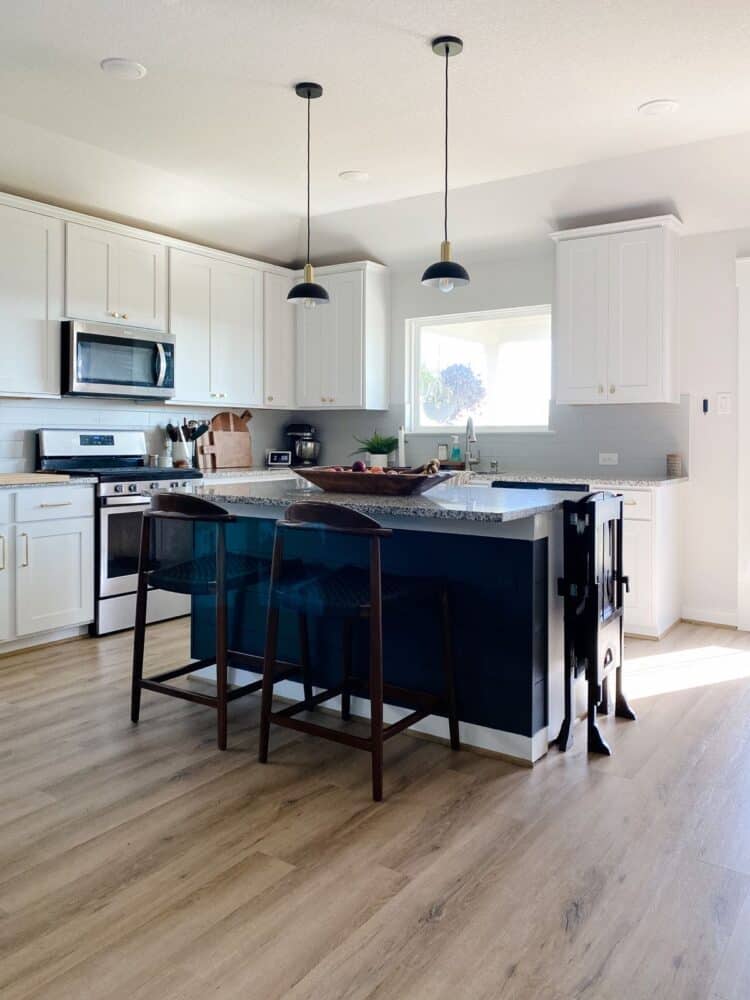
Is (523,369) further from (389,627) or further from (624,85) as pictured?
(389,627)

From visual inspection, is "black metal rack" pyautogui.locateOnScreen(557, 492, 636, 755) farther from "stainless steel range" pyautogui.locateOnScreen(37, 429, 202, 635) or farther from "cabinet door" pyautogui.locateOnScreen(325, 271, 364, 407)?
"cabinet door" pyautogui.locateOnScreen(325, 271, 364, 407)

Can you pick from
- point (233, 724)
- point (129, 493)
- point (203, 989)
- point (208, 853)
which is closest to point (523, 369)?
point (129, 493)

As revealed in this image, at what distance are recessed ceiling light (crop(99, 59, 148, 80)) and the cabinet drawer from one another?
204 centimetres

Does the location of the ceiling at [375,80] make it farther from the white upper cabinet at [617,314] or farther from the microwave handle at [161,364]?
the microwave handle at [161,364]

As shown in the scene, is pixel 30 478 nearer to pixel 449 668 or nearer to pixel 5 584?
pixel 5 584

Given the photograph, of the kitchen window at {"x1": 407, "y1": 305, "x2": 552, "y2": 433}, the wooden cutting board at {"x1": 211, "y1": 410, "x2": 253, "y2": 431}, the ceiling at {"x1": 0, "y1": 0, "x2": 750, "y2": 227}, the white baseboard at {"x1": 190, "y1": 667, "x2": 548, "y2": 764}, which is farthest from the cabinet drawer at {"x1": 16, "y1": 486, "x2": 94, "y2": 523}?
the kitchen window at {"x1": 407, "y1": 305, "x2": 552, "y2": 433}

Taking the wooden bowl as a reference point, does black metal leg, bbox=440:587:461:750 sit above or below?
below

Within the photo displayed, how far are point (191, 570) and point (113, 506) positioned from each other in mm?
1687

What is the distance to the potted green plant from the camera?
5.93 meters

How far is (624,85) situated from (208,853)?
3.41m

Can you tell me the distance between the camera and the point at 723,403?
15.9ft

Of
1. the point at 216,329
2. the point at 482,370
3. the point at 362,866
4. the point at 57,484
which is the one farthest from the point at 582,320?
the point at 362,866

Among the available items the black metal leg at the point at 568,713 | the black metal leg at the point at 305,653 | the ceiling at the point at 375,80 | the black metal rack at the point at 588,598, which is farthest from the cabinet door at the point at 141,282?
the black metal leg at the point at 568,713

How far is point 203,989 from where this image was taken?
1661 millimetres
